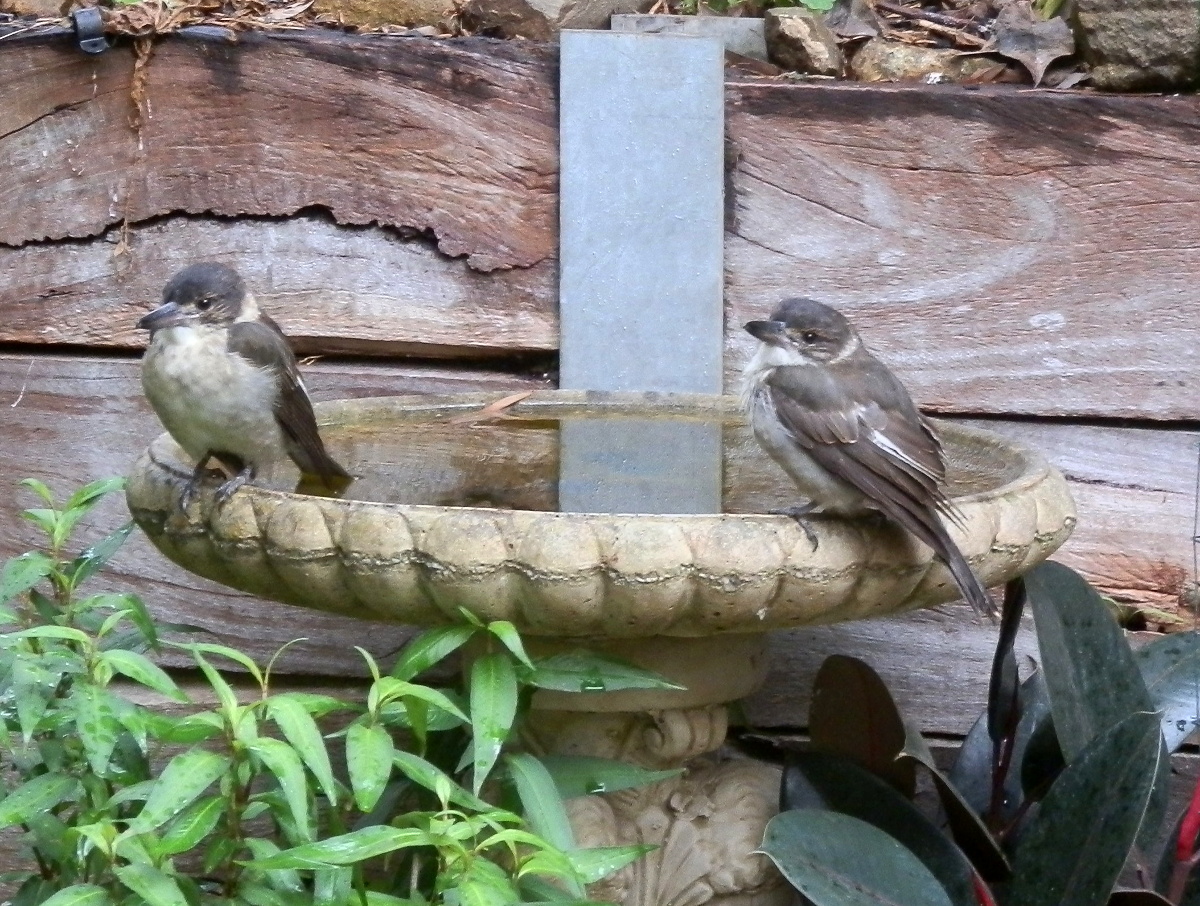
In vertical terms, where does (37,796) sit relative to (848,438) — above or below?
below

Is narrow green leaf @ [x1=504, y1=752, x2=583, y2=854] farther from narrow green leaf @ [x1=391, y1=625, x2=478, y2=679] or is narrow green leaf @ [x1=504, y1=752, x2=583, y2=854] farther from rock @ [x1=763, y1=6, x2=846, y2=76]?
rock @ [x1=763, y1=6, x2=846, y2=76]

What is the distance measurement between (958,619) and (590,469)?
128 centimetres

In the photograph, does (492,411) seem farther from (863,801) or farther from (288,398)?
(863,801)

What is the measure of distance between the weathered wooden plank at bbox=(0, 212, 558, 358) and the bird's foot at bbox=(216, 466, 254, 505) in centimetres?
66

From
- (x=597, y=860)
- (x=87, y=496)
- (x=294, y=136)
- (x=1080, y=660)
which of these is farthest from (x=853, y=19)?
(x=597, y=860)

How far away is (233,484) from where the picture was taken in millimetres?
3303

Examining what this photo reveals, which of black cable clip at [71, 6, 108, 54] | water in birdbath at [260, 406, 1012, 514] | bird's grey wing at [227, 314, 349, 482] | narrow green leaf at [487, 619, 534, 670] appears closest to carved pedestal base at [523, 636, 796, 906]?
water in birdbath at [260, 406, 1012, 514]

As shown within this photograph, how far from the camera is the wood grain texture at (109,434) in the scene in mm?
4180

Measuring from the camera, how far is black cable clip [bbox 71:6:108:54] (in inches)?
156

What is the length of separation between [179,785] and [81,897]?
0.26 meters

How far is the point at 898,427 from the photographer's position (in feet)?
10.7

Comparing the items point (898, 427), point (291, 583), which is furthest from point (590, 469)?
point (291, 583)

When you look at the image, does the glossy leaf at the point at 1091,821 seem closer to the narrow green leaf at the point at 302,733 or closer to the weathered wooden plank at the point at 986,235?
the weathered wooden plank at the point at 986,235

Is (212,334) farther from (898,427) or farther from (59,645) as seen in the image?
(898,427)
